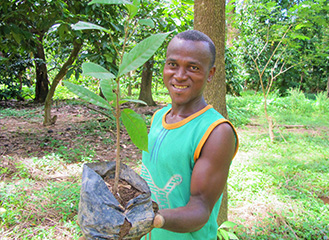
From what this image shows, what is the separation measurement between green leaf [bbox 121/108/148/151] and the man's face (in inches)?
10.8

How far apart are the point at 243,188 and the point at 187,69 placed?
2.64 metres

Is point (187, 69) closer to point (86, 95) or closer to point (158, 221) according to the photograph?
point (86, 95)

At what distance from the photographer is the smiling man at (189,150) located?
31.4 inches

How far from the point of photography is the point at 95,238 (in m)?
0.62

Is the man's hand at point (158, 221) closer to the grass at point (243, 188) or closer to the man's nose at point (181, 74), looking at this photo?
the man's nose at point (181, 74)

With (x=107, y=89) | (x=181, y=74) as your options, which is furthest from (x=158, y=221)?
(x=181, y=74)

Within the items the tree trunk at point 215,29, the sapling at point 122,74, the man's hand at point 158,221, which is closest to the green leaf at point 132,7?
the sapling at point 122,74

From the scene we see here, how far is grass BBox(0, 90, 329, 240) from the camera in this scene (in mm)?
2340

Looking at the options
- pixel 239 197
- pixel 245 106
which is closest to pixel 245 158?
pixel 239 197

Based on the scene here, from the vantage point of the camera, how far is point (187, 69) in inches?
35.7

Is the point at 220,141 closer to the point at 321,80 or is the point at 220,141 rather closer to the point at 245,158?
the point at 245,158

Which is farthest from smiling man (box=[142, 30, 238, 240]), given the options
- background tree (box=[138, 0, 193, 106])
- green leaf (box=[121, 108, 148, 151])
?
background tree (box=[138, 0, 193, 106])

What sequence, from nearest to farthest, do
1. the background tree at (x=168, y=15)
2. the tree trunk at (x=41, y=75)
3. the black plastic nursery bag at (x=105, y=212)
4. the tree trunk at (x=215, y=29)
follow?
the black plastic nursery bag at (x=105, y=212)
the tree trunk at (x=215, y=29)
the background tree at (x=168, y=15)
the tree trunk at (x=41, y=75)

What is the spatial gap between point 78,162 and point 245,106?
6.20 metres
